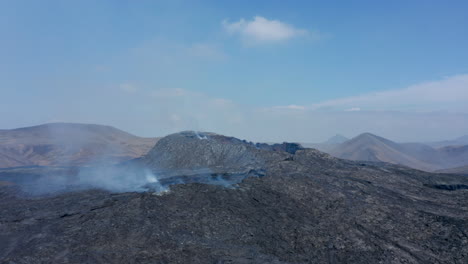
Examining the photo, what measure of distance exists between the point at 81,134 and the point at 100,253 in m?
69.7

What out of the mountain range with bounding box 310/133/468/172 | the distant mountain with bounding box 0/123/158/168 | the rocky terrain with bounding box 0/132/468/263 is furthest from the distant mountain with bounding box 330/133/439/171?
the rocky terrain with bounding box 0/132/468/263

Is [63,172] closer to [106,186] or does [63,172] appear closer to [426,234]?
[106,186]

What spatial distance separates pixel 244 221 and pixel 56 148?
173 ft

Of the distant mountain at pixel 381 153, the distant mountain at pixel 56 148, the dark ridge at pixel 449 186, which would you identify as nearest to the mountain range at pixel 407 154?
the distant mountain at pixel 381 153

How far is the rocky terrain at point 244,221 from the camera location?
11211 millimetres

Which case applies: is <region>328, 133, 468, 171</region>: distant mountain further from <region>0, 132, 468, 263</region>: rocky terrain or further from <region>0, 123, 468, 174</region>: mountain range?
<region>0, 132, 468, 263</region>: rocky terrain

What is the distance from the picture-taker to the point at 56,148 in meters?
56.2

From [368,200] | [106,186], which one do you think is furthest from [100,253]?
[368,200]

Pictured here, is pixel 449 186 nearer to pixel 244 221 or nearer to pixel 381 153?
pixel 244 221

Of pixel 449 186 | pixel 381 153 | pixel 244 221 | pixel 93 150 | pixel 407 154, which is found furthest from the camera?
pixel 407 154

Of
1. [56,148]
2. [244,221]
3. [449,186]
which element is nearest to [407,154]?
[449,186]

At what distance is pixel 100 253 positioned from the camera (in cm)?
1070

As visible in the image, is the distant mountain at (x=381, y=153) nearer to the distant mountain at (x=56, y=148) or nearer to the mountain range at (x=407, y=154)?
the mountain range at (x=407, y=154)

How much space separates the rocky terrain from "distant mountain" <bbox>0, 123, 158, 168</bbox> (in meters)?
31.5
